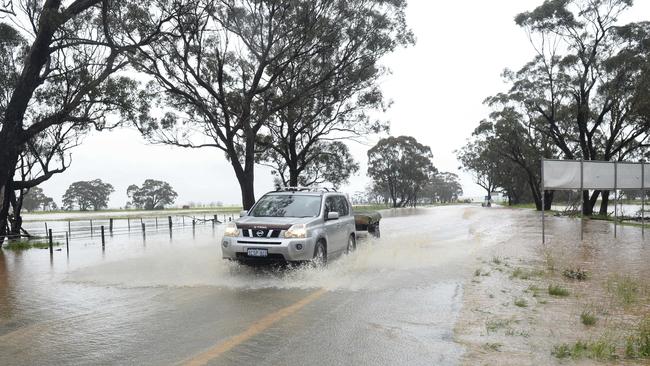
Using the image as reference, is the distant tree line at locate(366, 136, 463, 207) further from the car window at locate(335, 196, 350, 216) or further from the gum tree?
the car window at locate(335, 196, 350, 216)

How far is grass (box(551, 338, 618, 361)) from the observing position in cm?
476

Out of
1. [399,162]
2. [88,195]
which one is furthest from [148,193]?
[399,162]

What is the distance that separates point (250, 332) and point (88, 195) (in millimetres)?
112465

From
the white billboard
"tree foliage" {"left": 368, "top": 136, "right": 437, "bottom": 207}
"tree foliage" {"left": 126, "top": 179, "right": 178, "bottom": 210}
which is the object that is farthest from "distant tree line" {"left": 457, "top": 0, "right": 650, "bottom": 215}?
"tree foliage" {"left": 126, "top": 179, "right": 178, "bottom": 210}

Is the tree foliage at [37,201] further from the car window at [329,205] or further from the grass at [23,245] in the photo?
the car window at [329,205]

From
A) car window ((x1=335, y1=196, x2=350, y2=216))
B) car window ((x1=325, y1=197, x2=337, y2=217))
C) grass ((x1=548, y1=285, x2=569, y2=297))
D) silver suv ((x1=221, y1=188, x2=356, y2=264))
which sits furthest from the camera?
car window ((x1=335, y1=196, x2=350, y2=216))

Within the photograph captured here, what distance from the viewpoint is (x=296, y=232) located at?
9.61m

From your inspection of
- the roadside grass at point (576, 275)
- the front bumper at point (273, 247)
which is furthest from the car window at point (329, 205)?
the roadside grass at point (576, 275)

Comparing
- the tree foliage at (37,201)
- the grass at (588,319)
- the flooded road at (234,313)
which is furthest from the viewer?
the tree foliage at (37,201)

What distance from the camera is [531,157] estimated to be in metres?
53.7

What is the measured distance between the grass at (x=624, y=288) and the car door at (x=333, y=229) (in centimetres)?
514

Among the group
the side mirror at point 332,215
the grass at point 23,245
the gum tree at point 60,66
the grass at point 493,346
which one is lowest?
the grass at point 493,346

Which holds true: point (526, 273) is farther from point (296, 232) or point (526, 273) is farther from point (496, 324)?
point (296, 232)

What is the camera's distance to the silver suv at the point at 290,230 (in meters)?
9.45
